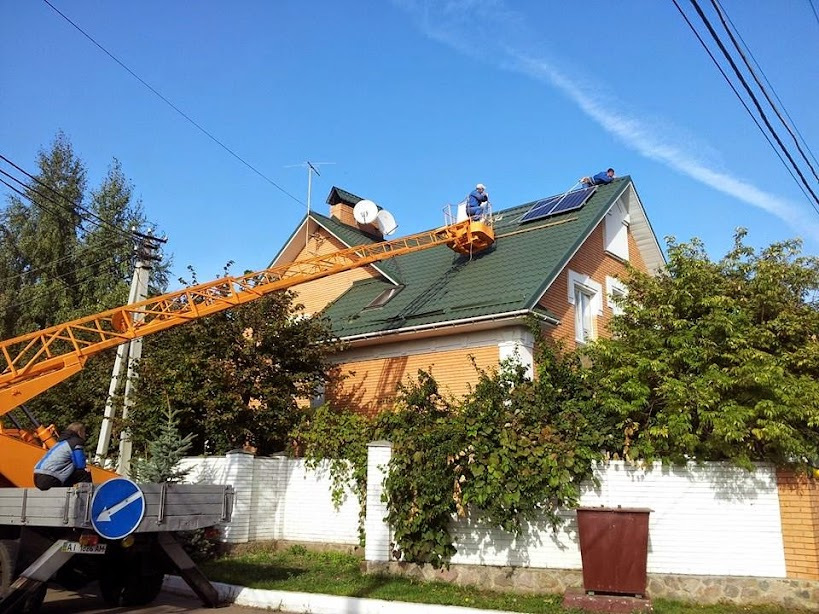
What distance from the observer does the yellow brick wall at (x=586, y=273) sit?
15.4 metres

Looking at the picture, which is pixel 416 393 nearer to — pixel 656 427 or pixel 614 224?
pixel 656 427

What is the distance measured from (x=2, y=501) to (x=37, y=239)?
1035 inches

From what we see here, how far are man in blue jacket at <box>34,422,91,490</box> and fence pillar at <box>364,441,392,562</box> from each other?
4.25 meters

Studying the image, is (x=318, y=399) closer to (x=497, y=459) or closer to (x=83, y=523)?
(x=497, y=459)

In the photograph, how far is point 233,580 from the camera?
400 inches

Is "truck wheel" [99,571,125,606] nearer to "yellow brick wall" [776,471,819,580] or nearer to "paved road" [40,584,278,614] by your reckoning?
"paved road" [40,584,278,614]

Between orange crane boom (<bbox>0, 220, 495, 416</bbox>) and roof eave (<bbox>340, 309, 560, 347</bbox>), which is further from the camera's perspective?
roof eave (<bbox>340, 309, 560, 347</bbox>)

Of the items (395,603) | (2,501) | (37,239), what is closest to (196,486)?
(2,501)

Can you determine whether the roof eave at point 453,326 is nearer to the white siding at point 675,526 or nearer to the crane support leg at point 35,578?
the white siding at point 675,526

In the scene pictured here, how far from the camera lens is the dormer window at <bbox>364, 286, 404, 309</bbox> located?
17672mm

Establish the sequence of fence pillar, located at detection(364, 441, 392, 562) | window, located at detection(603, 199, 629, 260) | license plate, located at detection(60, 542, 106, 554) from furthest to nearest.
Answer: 1. window, located at detection(603, 199, 629, 260)
2. fence pillar, located at detection(364, 441, 392, 562)
3. license plate, located at detection(60, 542, 106, 554)

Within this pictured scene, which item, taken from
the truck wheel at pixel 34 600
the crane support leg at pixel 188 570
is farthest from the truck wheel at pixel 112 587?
the truck wheel at pixel 34 600

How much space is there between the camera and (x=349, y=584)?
9.65 metres

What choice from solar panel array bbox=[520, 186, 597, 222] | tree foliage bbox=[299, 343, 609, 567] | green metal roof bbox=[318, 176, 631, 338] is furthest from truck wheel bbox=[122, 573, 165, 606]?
solar panel array bbox=[520, 186, 597, 222]
